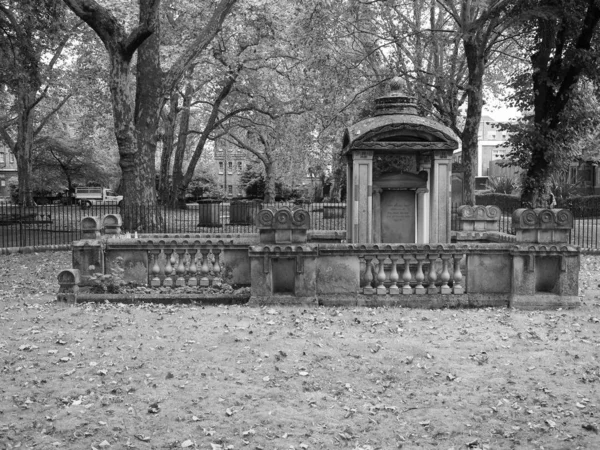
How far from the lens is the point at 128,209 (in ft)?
58.3

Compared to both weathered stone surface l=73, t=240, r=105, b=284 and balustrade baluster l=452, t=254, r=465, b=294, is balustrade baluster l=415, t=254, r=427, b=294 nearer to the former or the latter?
balustrade baluster l=452, t=254, r=465, b=294

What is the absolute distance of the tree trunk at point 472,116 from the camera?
66.0 ft

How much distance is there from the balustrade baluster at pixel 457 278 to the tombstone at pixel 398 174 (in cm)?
247

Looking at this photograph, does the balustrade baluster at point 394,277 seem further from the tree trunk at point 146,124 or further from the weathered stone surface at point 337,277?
the tree trunk at point 146,124

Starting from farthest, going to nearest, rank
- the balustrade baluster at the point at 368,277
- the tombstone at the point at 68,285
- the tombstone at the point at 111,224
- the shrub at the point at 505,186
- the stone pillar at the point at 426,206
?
1. the shrub at the point at 505,186
2. the stone pillar at the point at 426,206
3. the tombstone at the point at 111,224
4. the tombstone at the point at 68,285
5. the balustrade baluster at the point at 368,277

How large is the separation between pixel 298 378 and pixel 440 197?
22.8 ft

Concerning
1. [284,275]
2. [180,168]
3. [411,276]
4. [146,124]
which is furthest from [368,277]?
[180,168]

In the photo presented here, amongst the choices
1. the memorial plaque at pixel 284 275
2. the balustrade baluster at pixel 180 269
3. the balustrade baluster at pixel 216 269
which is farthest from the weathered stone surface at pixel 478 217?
the balustrade baluster at pixel 180 269

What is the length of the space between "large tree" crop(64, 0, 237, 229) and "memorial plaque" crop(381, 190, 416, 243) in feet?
24.6

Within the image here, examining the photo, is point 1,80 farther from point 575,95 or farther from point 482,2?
point 575,95

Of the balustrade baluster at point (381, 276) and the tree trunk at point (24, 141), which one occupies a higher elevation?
the tree trunk at point (24, 141)

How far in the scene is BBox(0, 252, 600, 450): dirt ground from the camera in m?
5.07

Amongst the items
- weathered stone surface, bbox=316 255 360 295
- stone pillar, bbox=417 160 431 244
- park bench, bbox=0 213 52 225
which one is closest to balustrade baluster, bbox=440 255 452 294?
weathered stone surface, bbox=316 255 360 295

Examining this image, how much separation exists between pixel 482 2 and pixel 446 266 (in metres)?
12.6
